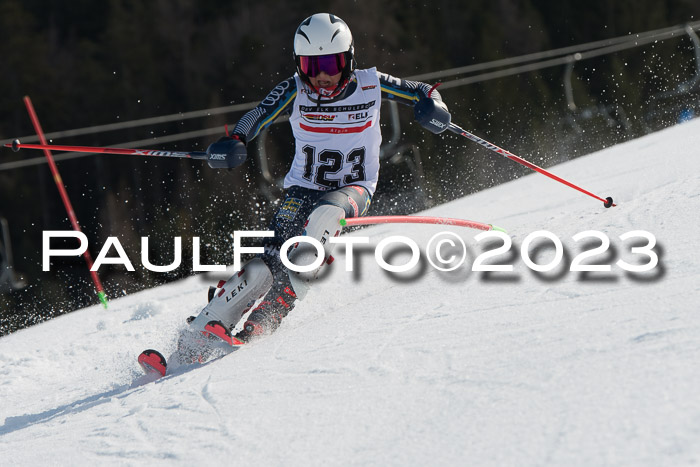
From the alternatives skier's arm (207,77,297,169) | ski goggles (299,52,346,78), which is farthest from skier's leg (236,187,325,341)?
ski goggles (299,52,346,78)

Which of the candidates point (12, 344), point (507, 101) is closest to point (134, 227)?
point (507, 101)

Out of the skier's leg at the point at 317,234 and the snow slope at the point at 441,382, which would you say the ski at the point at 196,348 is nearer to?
the snow slope at the point at 441,382

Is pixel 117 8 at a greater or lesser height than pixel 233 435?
greater

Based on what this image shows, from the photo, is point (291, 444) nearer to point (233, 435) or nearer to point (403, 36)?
point (233, 435)

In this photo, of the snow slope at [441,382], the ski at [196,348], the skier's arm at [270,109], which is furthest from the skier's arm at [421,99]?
the ski at [196,348]

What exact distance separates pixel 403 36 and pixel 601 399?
29.3 metres

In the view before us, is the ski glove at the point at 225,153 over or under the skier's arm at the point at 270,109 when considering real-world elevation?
under

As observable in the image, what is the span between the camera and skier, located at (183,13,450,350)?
3.79 meters

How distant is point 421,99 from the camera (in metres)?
4.21

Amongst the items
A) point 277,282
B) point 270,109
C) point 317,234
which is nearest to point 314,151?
point 270,109

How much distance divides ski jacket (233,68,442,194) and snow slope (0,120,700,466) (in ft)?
2.03

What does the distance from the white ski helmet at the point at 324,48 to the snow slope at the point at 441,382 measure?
1.06 m

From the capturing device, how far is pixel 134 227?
22.9 m

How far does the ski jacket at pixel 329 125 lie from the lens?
13.4 ft
